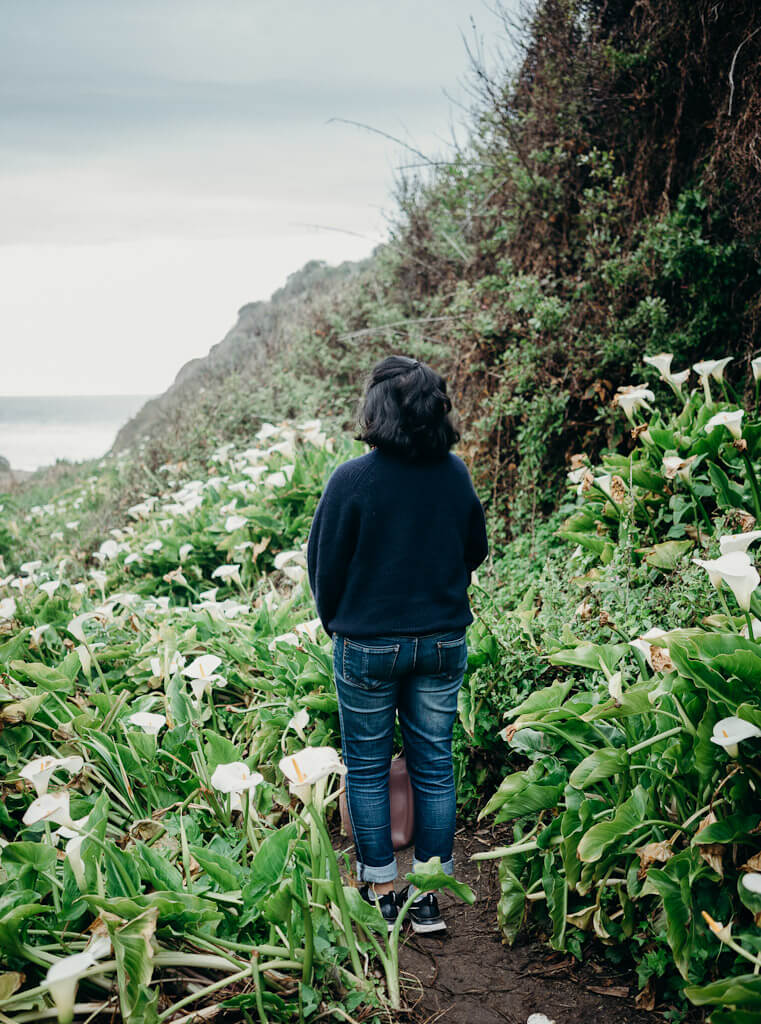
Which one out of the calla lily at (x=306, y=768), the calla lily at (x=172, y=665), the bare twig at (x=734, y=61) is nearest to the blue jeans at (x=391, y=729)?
the calla lily at (x=306, y=768)

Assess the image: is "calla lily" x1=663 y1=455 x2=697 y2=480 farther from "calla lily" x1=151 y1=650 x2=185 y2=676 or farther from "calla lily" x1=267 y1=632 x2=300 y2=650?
"calla lily" x1=151 y1=650 x2=185 y2=676

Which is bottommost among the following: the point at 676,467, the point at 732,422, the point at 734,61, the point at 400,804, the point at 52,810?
the point at 400,804

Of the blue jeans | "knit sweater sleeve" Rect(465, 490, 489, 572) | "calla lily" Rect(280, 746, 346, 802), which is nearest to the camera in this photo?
"calla lily" Rect(280, 746, 346, 802)

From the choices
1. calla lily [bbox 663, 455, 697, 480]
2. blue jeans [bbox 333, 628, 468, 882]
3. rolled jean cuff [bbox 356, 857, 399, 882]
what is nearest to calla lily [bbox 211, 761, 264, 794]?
blue jeans [bbox 333, 628, 468, 882]

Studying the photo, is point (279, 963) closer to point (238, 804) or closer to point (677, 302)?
point (238, 804)

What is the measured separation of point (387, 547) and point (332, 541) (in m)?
0.16

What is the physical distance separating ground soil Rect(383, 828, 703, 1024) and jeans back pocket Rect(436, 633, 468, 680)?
0.80 m

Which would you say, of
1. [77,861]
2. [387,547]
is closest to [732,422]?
[387,547]

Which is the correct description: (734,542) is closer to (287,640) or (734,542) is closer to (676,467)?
(676,467)

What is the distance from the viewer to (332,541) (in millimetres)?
2137

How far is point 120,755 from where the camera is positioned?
8.87 feet

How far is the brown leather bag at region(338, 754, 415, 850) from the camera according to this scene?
7.86 ft

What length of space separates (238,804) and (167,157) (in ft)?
26.5

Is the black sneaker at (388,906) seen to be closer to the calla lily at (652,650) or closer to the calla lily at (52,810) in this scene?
the calla lily at (52,810)
